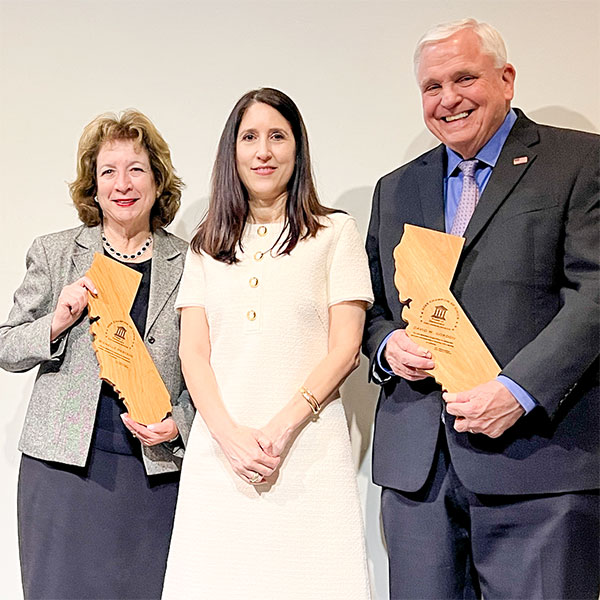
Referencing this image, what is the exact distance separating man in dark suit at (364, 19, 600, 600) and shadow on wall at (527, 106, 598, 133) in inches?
23.6

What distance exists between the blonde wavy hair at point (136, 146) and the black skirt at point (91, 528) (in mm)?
662

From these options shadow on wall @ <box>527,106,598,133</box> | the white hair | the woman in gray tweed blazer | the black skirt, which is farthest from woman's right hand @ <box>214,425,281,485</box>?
shadow on wall @ <box>527,106,598,133</box>

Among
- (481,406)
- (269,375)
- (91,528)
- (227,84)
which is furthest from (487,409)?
(227,84)

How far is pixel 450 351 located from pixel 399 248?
263mm

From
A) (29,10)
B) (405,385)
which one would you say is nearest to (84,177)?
(29,10)

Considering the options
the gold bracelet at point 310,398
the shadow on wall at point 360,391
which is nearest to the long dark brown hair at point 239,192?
the gold bracelet at point 310,398

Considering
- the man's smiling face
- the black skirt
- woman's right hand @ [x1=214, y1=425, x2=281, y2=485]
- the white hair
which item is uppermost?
the white hair

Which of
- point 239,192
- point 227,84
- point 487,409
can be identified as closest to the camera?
point 487,409

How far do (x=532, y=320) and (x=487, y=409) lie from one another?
0.24 meters

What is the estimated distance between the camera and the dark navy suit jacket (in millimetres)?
1819

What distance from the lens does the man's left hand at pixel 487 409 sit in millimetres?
1792

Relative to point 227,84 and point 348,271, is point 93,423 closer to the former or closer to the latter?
point 348,271

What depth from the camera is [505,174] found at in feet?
6.43

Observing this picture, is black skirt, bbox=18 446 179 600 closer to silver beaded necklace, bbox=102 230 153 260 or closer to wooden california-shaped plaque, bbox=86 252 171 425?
wooden california-shaped plaque, bbox=86 252 171 425
